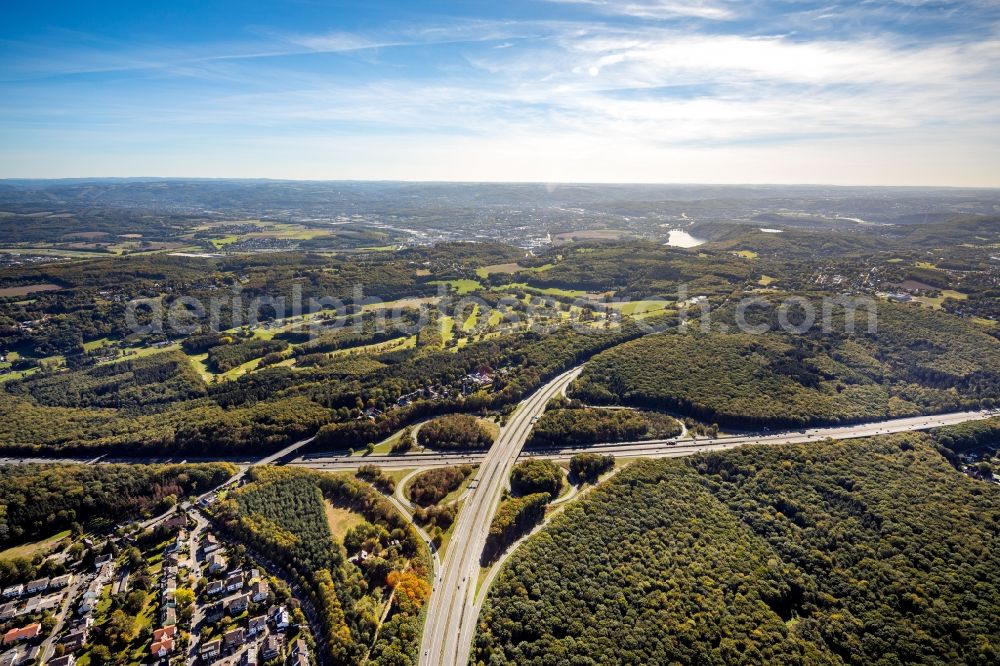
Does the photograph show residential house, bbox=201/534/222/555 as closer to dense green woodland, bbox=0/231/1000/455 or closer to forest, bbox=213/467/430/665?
forest, bbox=213/467/430/665

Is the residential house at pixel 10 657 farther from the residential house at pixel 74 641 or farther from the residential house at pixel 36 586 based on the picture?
the residential house at pixel 36 586

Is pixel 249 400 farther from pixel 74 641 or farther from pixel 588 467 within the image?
pixel 588 467

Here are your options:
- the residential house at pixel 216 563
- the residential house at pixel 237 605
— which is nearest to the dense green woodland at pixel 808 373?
the residential house at pixel 216 563

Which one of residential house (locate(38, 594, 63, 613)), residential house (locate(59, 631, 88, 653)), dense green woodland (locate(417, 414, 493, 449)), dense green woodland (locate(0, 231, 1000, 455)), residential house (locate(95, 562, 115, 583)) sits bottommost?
residential house (locate(59, 631, 88, 653))

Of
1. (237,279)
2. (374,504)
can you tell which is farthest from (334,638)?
(237,279)

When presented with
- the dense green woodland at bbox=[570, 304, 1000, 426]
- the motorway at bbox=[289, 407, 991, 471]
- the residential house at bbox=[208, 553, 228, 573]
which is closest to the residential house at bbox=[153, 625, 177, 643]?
the residential house at bbox=[208, 553, 228, 573]

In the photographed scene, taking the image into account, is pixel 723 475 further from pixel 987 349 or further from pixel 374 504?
pixel 987 349
